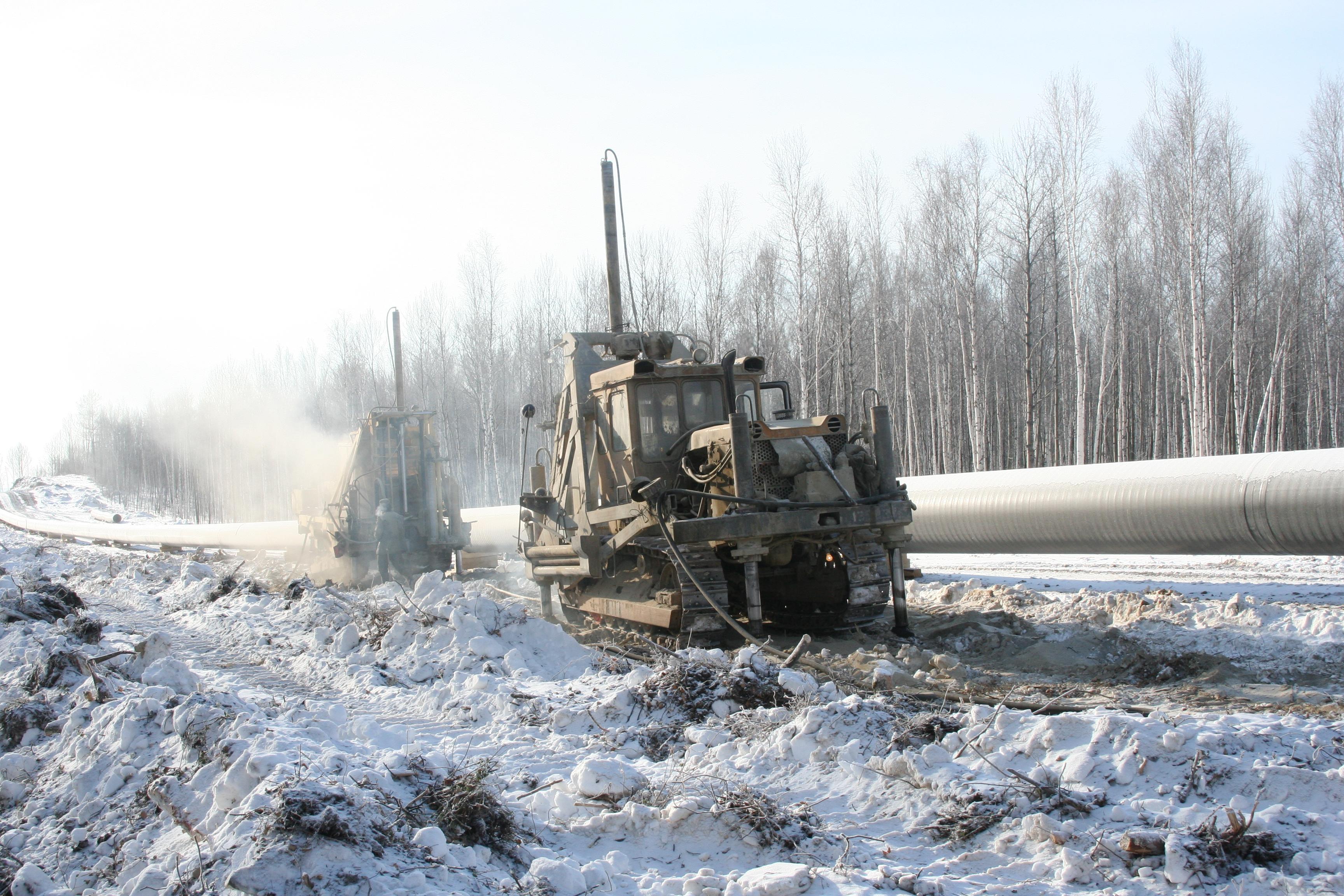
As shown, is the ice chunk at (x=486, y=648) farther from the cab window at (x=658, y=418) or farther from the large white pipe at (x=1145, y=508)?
the large white pipe at (x=1145, y=508)

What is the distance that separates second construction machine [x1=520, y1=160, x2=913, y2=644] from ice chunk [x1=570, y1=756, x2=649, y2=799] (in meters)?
3.77

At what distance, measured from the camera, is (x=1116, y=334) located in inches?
1460

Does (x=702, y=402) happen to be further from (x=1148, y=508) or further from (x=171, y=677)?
(x=1148, y=508)

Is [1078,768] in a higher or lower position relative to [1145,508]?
lower

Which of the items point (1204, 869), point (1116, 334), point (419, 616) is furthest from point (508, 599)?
point (1116, 334)

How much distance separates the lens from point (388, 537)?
1680 centimetres

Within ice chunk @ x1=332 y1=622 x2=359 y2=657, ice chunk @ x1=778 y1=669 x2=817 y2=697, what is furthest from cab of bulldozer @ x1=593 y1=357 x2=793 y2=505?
ice chunk @ x1=778 y1=669 x2=817 y2=697

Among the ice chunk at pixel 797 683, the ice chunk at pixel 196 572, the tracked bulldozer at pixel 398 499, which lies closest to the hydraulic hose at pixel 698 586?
the ice chunk at pixel 797 683

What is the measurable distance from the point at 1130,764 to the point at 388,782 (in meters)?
3.46

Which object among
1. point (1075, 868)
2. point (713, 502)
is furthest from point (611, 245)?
point (1075, 868)

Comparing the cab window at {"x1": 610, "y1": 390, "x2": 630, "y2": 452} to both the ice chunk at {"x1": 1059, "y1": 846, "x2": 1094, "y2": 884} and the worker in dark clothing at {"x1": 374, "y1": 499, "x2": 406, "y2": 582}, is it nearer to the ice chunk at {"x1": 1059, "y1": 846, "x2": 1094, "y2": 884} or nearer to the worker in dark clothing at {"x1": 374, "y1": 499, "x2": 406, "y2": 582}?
the ice chunk at {"x1": 1059, "y1": 846, "x2": 1094, "y2": 884}

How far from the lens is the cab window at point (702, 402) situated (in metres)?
10.4

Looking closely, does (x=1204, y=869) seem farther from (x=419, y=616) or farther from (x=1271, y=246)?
(x=1271, y=246)

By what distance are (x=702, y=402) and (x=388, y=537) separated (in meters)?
8.57
